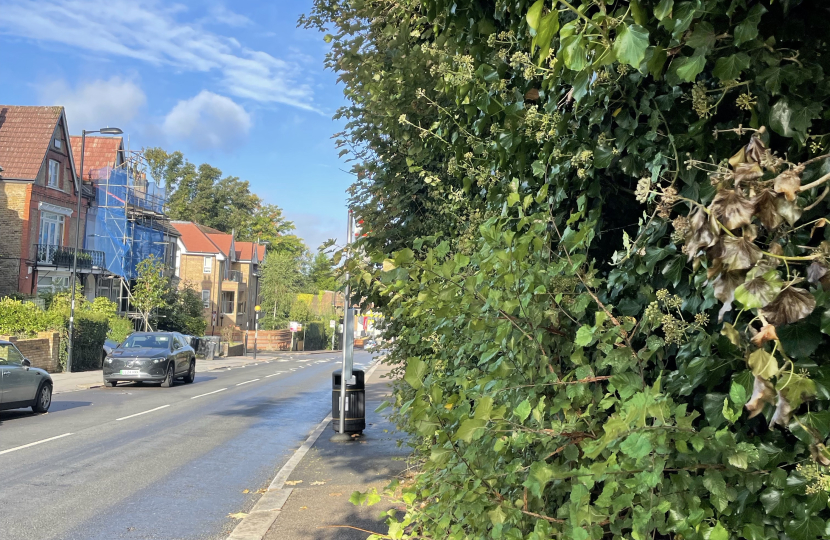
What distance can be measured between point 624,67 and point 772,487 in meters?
1.38

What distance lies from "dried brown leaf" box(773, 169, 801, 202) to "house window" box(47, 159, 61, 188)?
42.9m

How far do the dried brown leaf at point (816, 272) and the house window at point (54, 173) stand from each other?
42888 mm

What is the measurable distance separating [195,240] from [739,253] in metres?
74.3

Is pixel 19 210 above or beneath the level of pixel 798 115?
above

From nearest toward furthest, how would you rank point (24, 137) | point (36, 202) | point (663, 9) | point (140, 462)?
point (663, 9) → point (140, 462) → point (36, 202) → point (24, 137)

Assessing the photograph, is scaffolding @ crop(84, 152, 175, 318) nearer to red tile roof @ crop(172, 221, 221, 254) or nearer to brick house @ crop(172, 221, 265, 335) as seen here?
brick house @ crop(172, 221, 265, 335)

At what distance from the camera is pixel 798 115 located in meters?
1.88

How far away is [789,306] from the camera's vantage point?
1.42m

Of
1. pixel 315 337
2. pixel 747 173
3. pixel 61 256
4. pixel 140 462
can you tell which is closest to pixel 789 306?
pixel 747 173

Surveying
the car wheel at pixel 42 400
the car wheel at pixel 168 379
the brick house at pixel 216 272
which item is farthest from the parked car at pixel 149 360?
the brick house at pixel 216 272

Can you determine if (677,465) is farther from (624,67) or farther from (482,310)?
(624,67)

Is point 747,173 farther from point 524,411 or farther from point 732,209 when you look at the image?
point 524,411

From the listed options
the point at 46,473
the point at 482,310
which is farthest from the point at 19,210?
the point at 482,310

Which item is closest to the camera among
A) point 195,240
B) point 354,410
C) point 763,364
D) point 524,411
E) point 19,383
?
point 763,364
